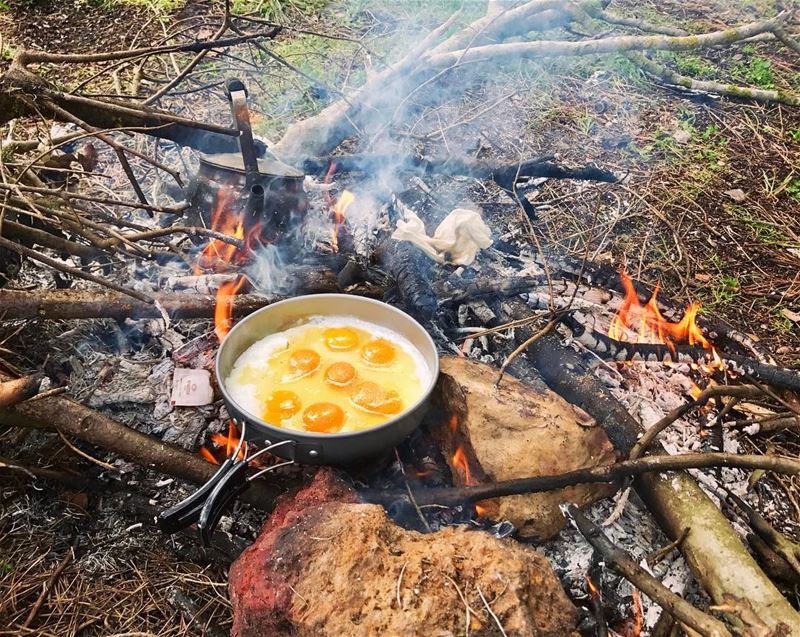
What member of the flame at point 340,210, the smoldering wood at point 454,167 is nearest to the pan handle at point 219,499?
the flame at point 340,210

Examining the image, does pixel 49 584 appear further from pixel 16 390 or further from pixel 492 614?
pixel 492 614

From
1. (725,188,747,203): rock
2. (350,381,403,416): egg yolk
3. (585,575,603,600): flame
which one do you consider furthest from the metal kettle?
(725,188,747,203): rock

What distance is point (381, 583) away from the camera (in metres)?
1.92

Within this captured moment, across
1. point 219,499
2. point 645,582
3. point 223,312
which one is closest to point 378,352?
point 223,312

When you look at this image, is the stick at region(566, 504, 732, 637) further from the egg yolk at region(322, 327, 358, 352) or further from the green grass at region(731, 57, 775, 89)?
the green grass at region(731, 57, 775, 89)

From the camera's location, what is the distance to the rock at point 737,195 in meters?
5.35

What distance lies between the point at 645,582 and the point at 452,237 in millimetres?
2302

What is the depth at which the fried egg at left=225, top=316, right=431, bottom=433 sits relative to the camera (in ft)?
8.76

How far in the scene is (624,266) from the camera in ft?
15.2

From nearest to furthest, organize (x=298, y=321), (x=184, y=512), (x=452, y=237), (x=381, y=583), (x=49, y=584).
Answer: (x=381, y=583)
(x=184, y=512)
(x=49, y=584)
(x=298, y=321)
(x=452, y=237)

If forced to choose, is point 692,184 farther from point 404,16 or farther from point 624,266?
point 404,16

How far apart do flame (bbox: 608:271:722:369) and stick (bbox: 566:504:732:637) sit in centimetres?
140

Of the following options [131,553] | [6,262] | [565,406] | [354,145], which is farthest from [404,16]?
[131,553]

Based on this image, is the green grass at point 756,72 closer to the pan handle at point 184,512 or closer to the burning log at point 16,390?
the pan handle at point 184,512
